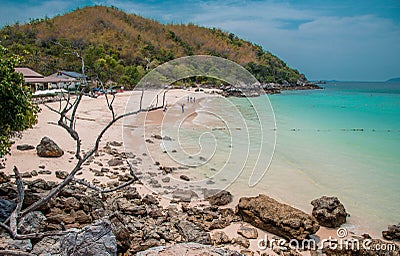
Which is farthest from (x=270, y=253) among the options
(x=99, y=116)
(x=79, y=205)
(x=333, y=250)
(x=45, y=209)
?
(x=99, y=116)

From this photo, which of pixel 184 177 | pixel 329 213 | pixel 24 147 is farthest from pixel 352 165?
pixel 24 147

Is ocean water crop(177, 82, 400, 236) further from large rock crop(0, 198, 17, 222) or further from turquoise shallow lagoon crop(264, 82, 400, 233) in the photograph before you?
large rock crop(0, 198, 17, 222)

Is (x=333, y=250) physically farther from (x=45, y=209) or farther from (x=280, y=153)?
(x=280, y=153)

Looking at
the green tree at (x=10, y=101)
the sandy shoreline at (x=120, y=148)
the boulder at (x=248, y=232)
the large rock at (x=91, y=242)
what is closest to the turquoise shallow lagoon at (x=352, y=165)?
the sandy shoreline at (x=120, y=148)

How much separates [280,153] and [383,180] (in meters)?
4.10

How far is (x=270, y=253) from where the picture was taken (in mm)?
4957

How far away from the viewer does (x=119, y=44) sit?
62469 millimetres

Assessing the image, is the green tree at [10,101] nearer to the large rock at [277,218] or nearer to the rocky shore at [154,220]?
the rocky shore at [154,220]

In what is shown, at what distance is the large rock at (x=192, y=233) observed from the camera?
4887mm

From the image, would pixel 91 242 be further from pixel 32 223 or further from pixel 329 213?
pixel 329 213

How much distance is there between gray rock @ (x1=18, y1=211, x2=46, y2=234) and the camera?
4066 mm

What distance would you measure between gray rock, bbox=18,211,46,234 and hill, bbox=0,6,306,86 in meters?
30.0

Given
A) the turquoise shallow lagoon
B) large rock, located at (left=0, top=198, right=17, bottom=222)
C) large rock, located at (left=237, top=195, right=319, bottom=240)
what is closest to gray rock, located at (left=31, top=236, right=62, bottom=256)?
large rock, located at (left=0, top=198, right=17, bottom=222)

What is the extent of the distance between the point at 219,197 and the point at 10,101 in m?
4.69
